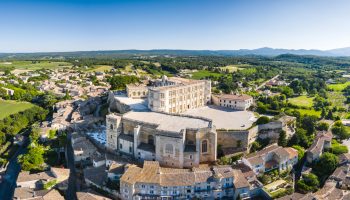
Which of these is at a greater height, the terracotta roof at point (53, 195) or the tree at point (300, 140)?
the tree at point (300, 140)

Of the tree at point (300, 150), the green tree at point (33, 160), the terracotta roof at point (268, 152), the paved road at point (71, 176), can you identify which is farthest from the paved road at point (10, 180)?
the tree at point (300, 150)

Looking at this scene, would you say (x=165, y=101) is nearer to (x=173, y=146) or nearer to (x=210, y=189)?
(x=173, y=146)

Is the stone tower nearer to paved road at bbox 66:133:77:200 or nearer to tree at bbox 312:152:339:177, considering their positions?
paved road at bbox 66:133:77:200

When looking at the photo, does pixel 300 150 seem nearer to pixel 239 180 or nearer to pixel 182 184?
pixel 239 180

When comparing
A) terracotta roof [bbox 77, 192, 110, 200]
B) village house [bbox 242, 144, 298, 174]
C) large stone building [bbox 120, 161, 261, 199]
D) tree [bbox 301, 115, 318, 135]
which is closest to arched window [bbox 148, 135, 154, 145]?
large stone building [bbox 120, 161, 261, 199]

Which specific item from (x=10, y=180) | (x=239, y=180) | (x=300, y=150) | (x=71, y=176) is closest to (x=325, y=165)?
(x=300, y=150)

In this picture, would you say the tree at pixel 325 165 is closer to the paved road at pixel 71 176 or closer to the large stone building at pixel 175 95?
the large stone building at pixel 175 95
